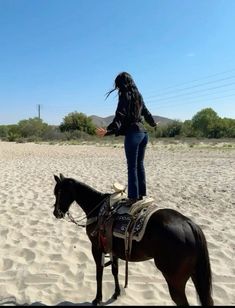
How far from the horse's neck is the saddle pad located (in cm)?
59

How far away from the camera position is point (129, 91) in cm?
497

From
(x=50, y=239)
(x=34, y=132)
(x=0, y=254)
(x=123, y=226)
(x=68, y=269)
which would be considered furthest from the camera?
(x=34, y=132)

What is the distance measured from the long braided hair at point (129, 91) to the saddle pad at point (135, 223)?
1258mm

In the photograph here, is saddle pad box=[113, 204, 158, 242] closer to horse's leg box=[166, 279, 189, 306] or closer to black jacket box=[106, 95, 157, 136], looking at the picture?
horse's leg box=[166, 279, 189, 306]

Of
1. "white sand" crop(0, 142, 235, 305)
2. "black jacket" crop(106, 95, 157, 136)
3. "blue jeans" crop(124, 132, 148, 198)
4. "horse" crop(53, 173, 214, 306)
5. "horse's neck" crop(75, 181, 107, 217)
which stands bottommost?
"white sand" crop(0, 142, 235, 305)

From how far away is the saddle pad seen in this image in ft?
13.4

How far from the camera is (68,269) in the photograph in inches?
228

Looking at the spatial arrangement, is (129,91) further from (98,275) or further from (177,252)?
(98,275)

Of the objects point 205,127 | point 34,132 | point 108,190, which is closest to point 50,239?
point 108,190

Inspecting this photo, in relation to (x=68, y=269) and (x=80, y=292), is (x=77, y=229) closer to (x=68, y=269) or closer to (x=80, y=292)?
(x=68, y=269)

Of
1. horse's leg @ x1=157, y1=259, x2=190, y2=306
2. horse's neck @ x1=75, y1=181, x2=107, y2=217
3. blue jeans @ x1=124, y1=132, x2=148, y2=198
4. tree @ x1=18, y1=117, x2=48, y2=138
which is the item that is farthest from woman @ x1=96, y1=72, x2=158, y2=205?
tree @ x1=18, y1=117, x2=48, y2=138

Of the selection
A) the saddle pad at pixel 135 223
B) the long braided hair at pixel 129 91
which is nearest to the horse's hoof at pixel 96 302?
the saddle pad at pixel 135 223

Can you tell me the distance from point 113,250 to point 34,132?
7245cm

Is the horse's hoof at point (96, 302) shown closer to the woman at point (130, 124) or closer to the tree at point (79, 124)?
the woman at point (130, 124)
